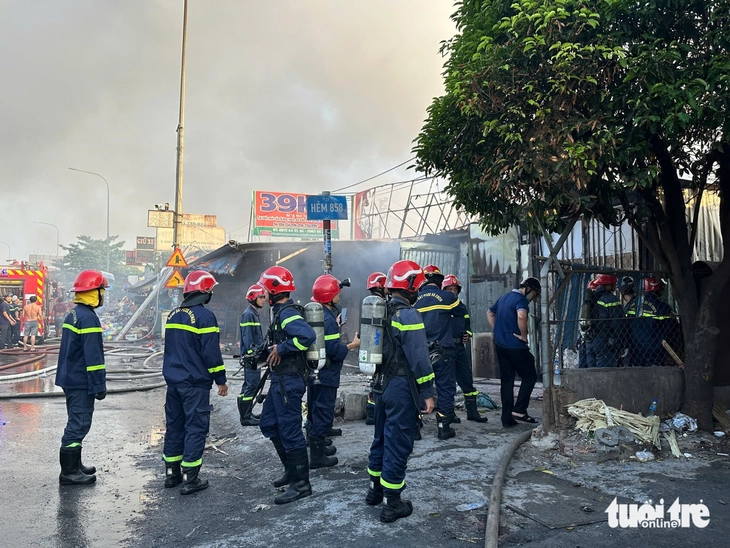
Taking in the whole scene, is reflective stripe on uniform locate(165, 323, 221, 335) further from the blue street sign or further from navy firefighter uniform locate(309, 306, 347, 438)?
the blue street sign

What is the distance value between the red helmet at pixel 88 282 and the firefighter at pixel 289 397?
1.94 m

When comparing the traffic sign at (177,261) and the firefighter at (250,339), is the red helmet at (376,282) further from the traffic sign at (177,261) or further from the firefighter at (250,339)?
the traffic sign at (177,261)

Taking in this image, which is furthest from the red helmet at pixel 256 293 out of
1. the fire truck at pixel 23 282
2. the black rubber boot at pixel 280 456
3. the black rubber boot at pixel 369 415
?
the fire truck at pixel 23 282

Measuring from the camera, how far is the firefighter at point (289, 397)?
4688 millimetres

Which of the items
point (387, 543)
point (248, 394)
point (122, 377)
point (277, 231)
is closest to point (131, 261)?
point (277, 231)

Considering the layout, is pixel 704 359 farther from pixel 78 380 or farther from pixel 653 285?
pixel 78 380

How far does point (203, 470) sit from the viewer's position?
575 centimetres

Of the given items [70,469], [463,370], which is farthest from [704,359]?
[70,469]

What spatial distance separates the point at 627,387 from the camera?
20.2 feet

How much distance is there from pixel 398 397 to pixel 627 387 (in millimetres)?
3222

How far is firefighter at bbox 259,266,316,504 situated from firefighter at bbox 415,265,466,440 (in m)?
1.99

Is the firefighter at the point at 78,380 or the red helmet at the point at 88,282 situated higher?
the red helmet at the point at 88,282

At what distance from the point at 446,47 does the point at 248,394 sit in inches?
189

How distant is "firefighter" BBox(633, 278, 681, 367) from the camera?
6949mm
